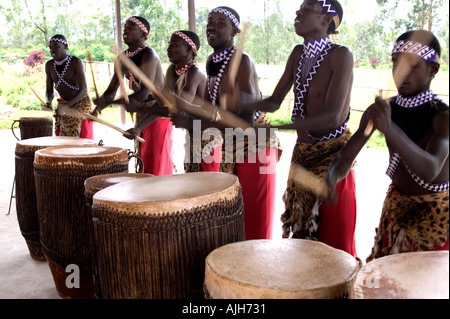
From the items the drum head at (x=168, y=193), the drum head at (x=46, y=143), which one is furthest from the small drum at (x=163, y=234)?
the drum head at (x=46, y=143)

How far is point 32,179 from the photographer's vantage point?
323cm

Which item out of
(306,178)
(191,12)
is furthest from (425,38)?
(191,12)

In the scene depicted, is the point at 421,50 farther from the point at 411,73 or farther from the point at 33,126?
the point at 33,126

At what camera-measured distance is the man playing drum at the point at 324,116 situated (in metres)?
2.15

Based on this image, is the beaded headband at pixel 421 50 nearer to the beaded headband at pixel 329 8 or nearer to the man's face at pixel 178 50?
the beaded headband at pixel 329 8

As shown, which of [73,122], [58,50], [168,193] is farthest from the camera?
[58,50]

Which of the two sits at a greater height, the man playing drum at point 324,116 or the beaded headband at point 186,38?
the beaded headband at point 186,38

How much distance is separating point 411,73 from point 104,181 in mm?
1403

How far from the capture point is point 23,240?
3705 millimetres

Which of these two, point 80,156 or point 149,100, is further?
point 149,100

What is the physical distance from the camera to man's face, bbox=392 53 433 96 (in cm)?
169

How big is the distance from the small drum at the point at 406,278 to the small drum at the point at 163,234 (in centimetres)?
61

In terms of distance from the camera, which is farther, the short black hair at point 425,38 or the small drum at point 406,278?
the short black hair at point 425,38
